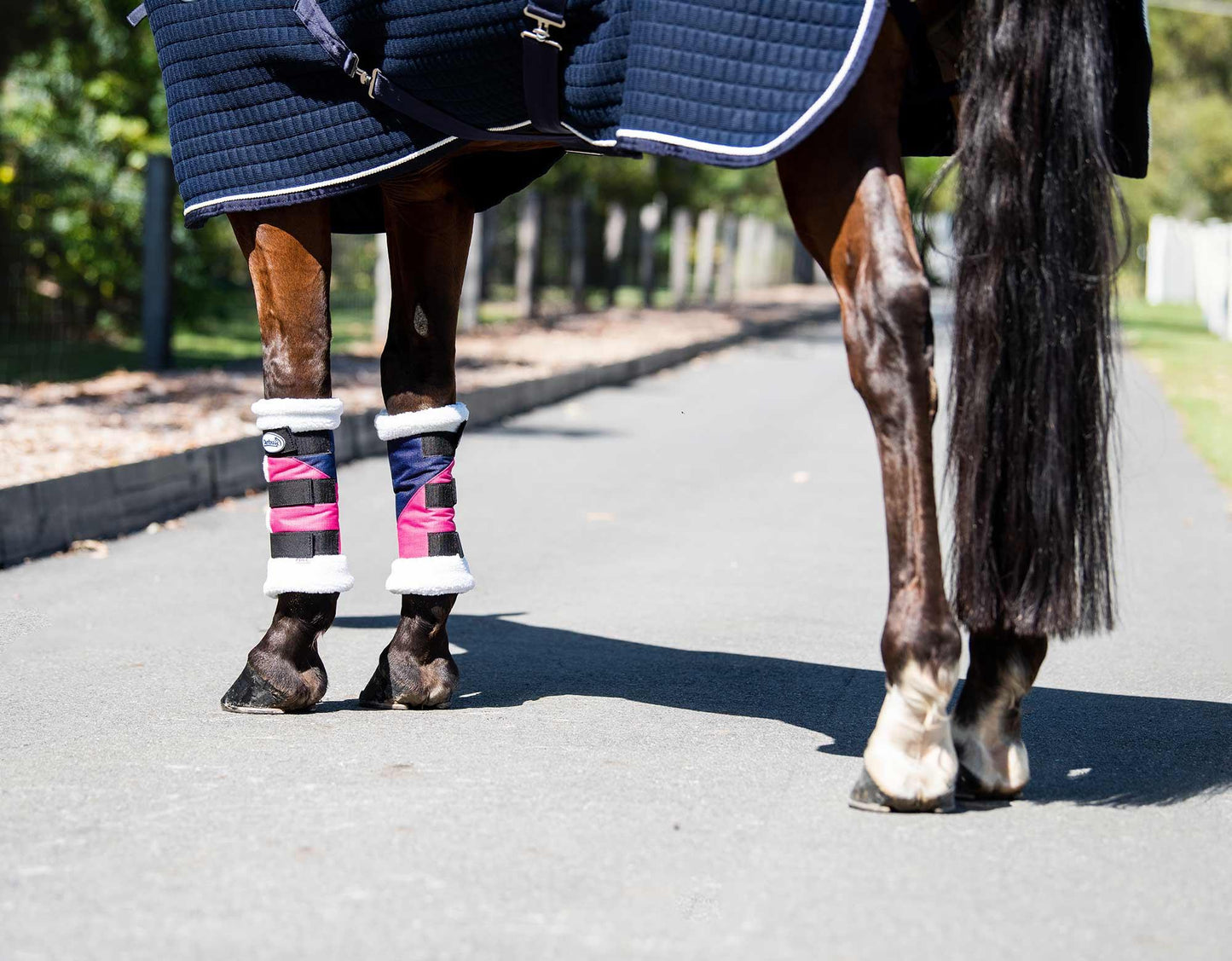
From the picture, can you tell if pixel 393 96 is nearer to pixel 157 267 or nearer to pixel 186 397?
pixel 186 397

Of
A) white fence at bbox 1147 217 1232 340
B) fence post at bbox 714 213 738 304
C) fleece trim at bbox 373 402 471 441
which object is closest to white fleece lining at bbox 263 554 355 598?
fleece trim at bbox 373 402 471 441

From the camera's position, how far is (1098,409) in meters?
3.11

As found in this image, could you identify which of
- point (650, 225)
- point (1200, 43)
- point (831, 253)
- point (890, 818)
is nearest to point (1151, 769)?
point (890, 818)

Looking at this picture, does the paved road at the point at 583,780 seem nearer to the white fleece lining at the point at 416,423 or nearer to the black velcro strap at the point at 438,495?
the black velcro strap at the point at 438,495

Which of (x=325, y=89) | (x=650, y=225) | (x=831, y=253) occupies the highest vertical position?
(x=325, y=89)

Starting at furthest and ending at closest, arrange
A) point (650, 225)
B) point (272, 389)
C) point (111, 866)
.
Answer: point (650, 225), point (272, 389), point (111, 866)

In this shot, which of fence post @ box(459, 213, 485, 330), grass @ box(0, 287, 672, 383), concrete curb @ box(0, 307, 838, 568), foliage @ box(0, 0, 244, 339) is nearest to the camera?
concrete curb @ box(0, 307, 838, 568)

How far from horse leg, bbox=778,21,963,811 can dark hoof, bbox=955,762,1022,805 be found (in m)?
0.17

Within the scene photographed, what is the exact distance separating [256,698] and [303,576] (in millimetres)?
294

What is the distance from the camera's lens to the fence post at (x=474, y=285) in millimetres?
18594

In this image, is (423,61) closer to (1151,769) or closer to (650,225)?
(1151,769)

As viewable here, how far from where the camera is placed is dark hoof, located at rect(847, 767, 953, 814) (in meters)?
3.12

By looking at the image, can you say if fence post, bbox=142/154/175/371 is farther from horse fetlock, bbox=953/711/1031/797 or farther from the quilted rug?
horse fetlock, bbox=953/711/1031/797

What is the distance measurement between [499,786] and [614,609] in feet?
7.25
